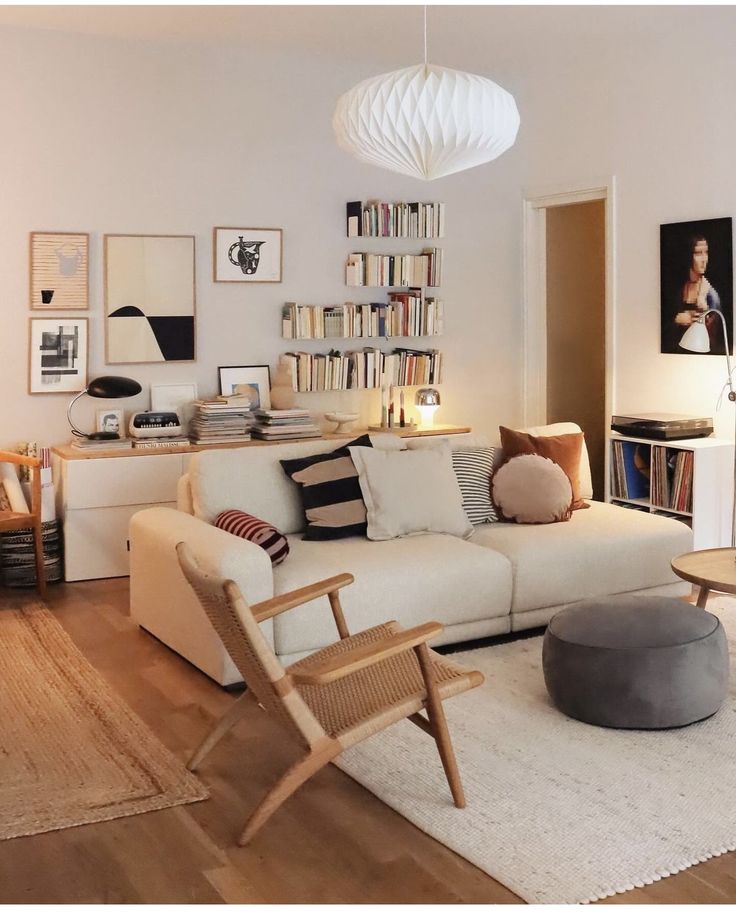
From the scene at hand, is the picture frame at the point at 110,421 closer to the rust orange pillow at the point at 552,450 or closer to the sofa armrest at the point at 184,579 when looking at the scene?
the sofa armrest at the point at 184,579

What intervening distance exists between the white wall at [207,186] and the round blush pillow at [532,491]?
2005 millimetres

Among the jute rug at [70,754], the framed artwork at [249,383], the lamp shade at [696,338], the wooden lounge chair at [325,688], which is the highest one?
the lamp shade at [696,338]

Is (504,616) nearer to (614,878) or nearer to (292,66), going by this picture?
(614,878)

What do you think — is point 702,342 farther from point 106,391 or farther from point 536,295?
point 106,391

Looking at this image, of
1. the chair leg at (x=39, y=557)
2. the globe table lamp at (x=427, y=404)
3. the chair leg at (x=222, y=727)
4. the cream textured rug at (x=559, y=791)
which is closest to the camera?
the cream textured rug at (x=559, y=791)

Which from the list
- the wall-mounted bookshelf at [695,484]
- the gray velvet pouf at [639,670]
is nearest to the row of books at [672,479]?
the wall-mounted bookshelf at [695,484]

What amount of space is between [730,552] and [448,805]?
1920 mm

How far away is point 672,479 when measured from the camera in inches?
223

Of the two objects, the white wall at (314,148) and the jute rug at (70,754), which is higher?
the white wall at (314,148)

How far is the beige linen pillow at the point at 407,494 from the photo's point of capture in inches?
181

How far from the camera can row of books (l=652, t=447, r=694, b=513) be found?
5.50 meters

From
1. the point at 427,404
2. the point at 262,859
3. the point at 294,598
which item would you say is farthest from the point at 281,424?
the point at 262,859

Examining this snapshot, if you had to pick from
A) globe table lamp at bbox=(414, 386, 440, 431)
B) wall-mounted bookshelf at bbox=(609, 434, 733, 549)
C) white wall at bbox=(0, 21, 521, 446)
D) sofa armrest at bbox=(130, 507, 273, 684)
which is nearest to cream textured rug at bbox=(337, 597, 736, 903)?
sofa armrest at bbox=(130, 507, 273, 684)

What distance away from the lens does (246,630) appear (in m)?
2.80
